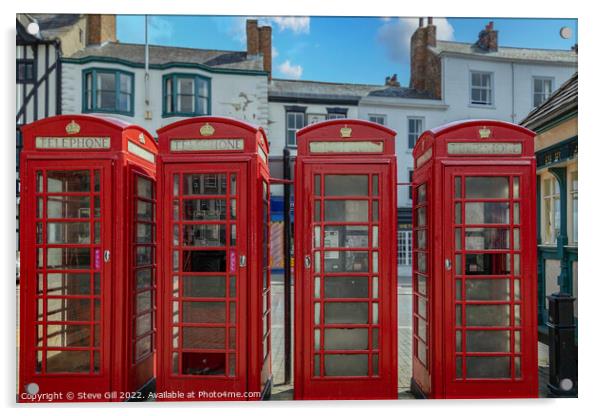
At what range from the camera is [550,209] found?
5168 millimetres

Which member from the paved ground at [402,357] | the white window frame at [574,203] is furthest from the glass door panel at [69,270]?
the white window frame at [574,203]

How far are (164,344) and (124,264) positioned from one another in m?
0.74

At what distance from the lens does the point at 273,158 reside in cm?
486

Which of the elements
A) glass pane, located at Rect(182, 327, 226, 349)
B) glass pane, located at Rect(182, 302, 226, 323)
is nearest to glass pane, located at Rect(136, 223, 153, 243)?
glass pane, located at Rect(182, 302, 226, 323)

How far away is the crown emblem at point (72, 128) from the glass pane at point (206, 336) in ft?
6.15

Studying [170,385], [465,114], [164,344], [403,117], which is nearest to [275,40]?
[403,117]

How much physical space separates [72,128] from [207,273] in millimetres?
1651

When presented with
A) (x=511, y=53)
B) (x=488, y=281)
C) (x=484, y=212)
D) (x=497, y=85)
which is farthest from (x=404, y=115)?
(x=488, y=281)

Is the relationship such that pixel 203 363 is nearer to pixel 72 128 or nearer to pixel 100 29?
pixel 72 128

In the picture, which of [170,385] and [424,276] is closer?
→ [170,385]

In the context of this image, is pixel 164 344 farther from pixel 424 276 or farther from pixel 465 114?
pixel 465 114

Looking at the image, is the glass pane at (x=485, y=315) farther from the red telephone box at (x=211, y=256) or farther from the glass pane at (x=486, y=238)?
the red telephone box at (x=211, y=256)

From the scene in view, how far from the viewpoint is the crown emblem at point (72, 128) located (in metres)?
4.07

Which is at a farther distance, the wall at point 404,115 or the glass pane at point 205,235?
the wall at point 404,115
